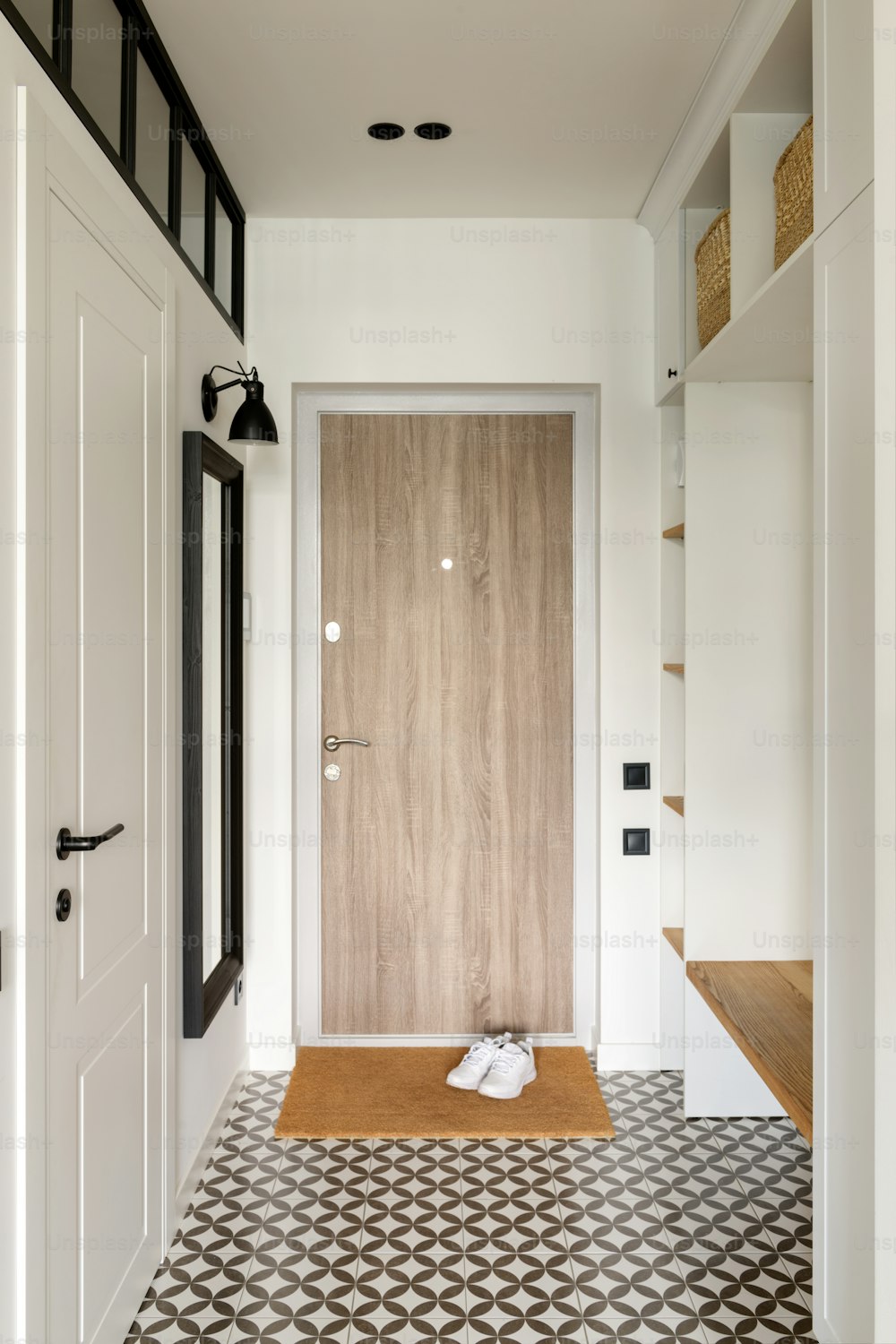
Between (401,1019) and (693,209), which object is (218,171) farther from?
(401,1019)

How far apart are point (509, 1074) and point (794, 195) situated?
7.86 ft

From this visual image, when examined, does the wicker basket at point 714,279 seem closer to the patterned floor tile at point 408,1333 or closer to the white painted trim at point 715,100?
the white painted trim at point 715,100

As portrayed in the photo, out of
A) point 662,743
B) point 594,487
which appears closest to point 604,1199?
point 662,743

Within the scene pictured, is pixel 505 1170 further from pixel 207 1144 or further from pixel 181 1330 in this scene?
pixel 181 1330

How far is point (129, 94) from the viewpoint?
81.3 inches

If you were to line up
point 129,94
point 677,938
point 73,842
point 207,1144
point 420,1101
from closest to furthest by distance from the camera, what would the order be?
point 73,842
point 129,94
point 207,1144
point 420,1101
point 677,938

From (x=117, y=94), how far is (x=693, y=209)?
5.26 ft

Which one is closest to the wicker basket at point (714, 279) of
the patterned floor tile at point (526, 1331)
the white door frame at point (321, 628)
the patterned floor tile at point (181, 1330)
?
the white door frame at point (321, 628)

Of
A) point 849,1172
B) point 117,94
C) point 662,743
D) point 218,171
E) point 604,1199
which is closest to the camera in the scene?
point 849,1172

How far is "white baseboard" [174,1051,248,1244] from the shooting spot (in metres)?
2.36

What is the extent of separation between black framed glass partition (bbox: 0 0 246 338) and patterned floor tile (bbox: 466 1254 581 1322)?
2363mm

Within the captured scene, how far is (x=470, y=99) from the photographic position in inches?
96.1

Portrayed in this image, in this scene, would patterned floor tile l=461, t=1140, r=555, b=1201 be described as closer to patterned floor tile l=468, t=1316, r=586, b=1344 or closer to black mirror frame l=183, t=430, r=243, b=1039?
patterned floor tile l=468, t=1316, r=586, b=1344

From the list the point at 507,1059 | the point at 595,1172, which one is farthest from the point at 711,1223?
the point at 507,1059
